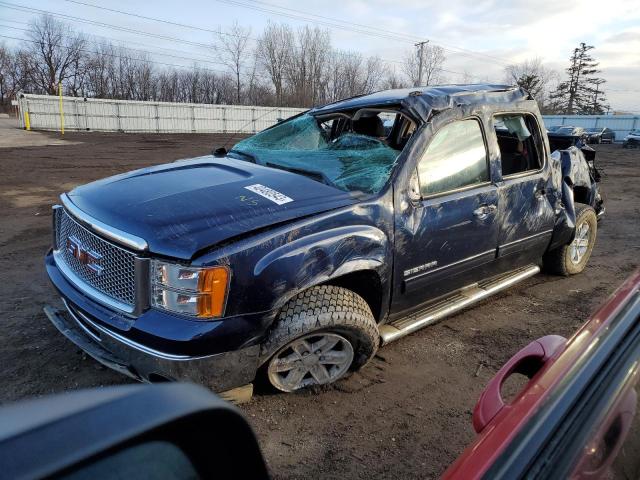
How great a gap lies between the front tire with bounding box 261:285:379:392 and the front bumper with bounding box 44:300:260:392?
143 millimetres

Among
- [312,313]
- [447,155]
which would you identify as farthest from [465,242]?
[312,313]

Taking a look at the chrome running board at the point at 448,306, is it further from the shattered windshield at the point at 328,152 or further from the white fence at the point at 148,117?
the white fence at the point at 148,117

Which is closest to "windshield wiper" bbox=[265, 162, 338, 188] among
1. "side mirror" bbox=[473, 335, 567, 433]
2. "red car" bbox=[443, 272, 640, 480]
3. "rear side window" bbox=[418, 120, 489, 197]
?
"rear side window" bbox=[418, 120, 489, 197]

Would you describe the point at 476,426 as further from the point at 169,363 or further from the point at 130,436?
the point at 169,363

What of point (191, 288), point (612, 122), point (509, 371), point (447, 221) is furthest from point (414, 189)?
point (612, 122)

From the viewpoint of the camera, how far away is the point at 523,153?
4.46m

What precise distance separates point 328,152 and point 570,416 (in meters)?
2.86

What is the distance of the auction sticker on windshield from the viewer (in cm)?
268

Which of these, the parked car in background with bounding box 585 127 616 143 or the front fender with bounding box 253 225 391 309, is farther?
the parked car in background with bounding box 585 127 616 143

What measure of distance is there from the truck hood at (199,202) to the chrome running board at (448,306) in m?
0.94

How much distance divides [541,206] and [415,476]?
2784 mm

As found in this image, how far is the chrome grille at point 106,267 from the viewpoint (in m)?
2.44

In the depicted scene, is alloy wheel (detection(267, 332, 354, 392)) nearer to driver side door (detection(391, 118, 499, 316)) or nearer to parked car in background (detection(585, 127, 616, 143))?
driver side door (detection(391, 118, 499, 316))

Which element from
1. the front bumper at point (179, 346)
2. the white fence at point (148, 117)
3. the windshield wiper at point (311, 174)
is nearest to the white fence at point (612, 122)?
the white fence at point (148, 117)
